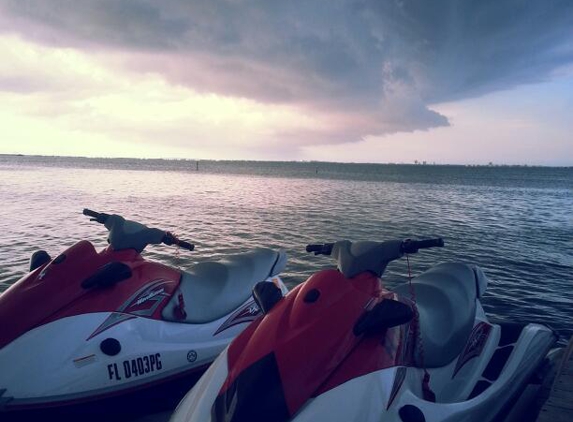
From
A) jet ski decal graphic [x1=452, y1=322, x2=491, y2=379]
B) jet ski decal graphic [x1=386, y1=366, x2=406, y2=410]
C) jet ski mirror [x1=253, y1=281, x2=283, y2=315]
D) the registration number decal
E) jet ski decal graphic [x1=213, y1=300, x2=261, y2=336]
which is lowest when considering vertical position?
the registration number decal

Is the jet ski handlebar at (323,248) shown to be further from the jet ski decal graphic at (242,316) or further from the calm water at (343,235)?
the calm water at (343,235)

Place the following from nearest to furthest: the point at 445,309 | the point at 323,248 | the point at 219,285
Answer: the point at 323,248 → the point at 445,309 → the point at 219,285

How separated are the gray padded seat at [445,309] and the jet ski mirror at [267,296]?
3.74 ft

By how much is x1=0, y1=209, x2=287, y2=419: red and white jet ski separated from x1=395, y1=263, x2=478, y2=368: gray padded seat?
137 centimetres

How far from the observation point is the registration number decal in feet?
12.2

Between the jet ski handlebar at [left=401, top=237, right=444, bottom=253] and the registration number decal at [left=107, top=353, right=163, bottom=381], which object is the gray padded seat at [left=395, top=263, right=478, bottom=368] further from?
the registration number decal at [left=107, top=353, right=163, bottom=381]

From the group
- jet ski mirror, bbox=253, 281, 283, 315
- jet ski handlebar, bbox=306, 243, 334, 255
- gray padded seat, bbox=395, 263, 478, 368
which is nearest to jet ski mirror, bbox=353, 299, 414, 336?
gray padded seat, bbox=395, 263, 478, 368

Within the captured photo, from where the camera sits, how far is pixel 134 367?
385 cm

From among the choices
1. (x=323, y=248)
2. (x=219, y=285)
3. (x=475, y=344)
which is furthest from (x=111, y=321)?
(x=475, y=344)

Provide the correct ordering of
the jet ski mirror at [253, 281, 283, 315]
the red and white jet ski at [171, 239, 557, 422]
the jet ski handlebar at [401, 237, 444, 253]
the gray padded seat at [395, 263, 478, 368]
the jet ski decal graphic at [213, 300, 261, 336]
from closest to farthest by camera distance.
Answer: the red and white jet ski at [171, 239, 557, 422], the jet ski mirror at [253, 281, 283, 315], the jet ski handlebar at [401, 237, 444, 253], the gray padded seat at [395, 263, 478, 368], the jet ski decal graphic at [213, 300, 261, 336]

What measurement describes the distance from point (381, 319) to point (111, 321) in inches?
102

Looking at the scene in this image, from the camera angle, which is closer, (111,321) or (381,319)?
(381,319)

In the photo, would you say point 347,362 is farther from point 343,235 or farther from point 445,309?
point 343,235

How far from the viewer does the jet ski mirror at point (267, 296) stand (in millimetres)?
3025
